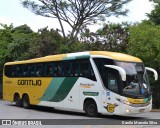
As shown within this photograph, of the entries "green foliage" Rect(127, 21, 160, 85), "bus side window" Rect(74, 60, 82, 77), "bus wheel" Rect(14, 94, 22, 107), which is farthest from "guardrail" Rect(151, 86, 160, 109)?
"bus side window" Rect(74, 60, 82, 77)

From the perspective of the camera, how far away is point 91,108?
18.9m

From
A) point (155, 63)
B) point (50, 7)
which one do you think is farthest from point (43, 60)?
point (50, 7)

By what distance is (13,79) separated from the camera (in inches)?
1033

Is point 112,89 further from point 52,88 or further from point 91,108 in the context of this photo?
point 52,88

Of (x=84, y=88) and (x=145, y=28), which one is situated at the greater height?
(x=145, y=28)

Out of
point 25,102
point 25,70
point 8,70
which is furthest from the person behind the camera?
point 8,70

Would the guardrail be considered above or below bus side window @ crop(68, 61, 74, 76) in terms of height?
below

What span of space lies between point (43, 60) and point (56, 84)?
2186 mm

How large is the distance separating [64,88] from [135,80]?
185 inches

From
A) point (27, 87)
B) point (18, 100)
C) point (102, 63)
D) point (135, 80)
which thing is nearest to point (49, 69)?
point (27, 87)

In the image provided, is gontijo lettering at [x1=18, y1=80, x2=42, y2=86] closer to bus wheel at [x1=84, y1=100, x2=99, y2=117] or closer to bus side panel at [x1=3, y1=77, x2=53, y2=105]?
bus side panel at [x1=3, y1=77, x2=53, y2=105]

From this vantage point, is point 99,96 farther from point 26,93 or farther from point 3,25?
point 3,25

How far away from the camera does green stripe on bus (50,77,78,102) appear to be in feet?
66.2

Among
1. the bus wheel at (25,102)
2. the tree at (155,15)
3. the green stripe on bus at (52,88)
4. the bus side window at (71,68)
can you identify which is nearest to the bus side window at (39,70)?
the green stripe on bus at (52,88)
